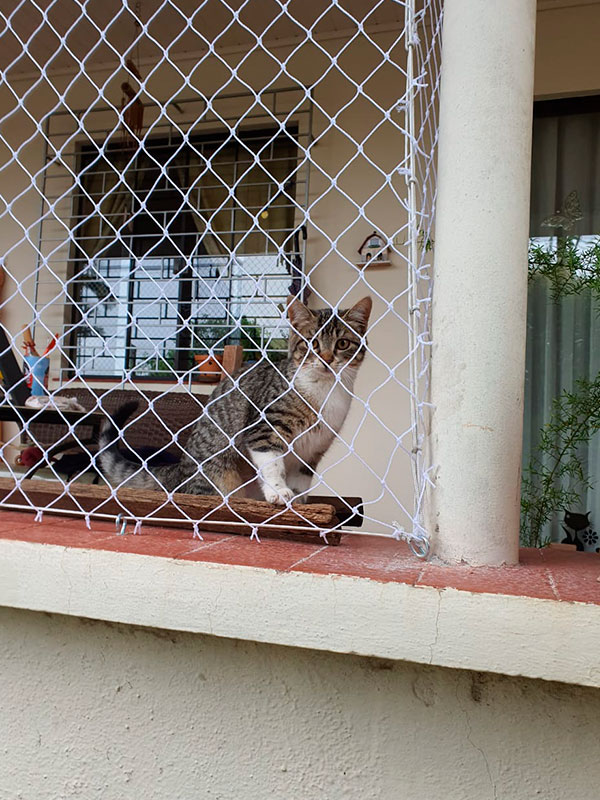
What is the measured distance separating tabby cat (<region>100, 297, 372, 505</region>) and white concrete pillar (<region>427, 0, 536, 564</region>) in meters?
0.67

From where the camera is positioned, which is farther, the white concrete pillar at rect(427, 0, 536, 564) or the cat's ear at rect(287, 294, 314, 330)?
the cat's ear at rect(287, 294, 314, 330)

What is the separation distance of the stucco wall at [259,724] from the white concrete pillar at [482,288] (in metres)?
0.24

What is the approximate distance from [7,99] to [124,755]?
4.72 metres

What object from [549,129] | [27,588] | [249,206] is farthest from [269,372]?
[549,129]

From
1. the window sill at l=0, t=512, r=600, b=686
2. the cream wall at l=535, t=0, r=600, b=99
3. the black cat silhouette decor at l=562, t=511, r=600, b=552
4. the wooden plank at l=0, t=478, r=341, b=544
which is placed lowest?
the black cat silhouette decor at l=562, t=511, r=600, b=552

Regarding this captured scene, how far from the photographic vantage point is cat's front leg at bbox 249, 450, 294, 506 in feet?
5.13

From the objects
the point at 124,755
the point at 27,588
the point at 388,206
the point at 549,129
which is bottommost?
the point at 124,755

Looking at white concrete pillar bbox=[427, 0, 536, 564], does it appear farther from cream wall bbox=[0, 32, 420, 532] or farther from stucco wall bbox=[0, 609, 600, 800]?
cream wall bbox=[0, 32, 420, 532]

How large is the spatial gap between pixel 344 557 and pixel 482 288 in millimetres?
525

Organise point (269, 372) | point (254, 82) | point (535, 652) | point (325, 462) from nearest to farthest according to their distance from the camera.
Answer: point (535, 652), point (269, 372), point (325, 462), point (254, 82)

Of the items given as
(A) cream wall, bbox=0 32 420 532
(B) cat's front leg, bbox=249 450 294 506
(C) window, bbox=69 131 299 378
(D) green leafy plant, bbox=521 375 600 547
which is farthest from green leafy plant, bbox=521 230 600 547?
(B) cat's front leg, bbox=249 450 294 506

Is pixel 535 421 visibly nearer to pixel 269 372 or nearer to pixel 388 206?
pixel 388 206

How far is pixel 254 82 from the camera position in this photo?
3889 millimetres

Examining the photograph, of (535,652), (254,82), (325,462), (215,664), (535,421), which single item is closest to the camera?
(535,652)
